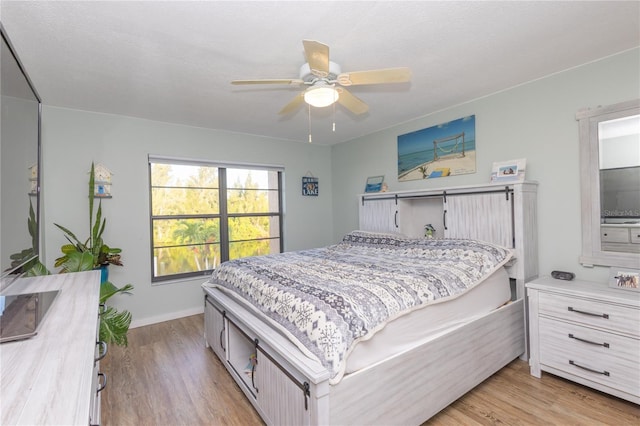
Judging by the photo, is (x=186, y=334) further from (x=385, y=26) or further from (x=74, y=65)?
(x=385, y=26)

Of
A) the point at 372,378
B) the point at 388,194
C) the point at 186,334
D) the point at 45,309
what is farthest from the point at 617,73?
the point at 186,334

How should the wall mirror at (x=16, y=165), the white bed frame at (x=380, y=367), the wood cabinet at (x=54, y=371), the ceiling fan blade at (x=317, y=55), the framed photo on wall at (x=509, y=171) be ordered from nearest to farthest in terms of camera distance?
the wood cabinet at (x=54, y=371) < the wall mirror at (x=16, y=165) < the white bed frame at (x=380, y=367) < the ceiling fan blade at (x=317, y=55) < the framed photo on wall at (x=509, y=171)

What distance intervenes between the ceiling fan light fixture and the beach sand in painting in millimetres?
1839

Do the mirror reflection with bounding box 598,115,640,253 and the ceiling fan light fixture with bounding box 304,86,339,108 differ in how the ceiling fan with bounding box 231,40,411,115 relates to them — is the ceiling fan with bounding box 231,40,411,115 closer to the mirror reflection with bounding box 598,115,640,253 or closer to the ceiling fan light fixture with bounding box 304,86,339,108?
the ceiling fan light fixture with bounding box 304,86,339,108

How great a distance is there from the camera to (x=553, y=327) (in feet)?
7.53

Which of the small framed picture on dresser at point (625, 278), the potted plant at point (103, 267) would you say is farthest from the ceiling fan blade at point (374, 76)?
the potted plant at point (103, 267)

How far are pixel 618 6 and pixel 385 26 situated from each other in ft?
4.35

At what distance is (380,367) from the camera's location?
1.61m

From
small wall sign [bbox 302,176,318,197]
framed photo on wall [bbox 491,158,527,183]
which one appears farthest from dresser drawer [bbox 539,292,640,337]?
small wall sign [bbox 302,176,318,197]

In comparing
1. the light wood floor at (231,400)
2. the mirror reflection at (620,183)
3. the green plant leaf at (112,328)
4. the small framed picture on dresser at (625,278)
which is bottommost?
the light wood floor at (231,400)

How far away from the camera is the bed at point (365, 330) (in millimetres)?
1510

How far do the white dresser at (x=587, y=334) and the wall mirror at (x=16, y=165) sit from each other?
3.23m

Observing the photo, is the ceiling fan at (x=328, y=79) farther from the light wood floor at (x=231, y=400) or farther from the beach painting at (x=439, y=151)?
the light wood floor at (x=231, y=400)

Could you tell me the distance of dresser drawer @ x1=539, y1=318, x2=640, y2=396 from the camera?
77.0 inches
